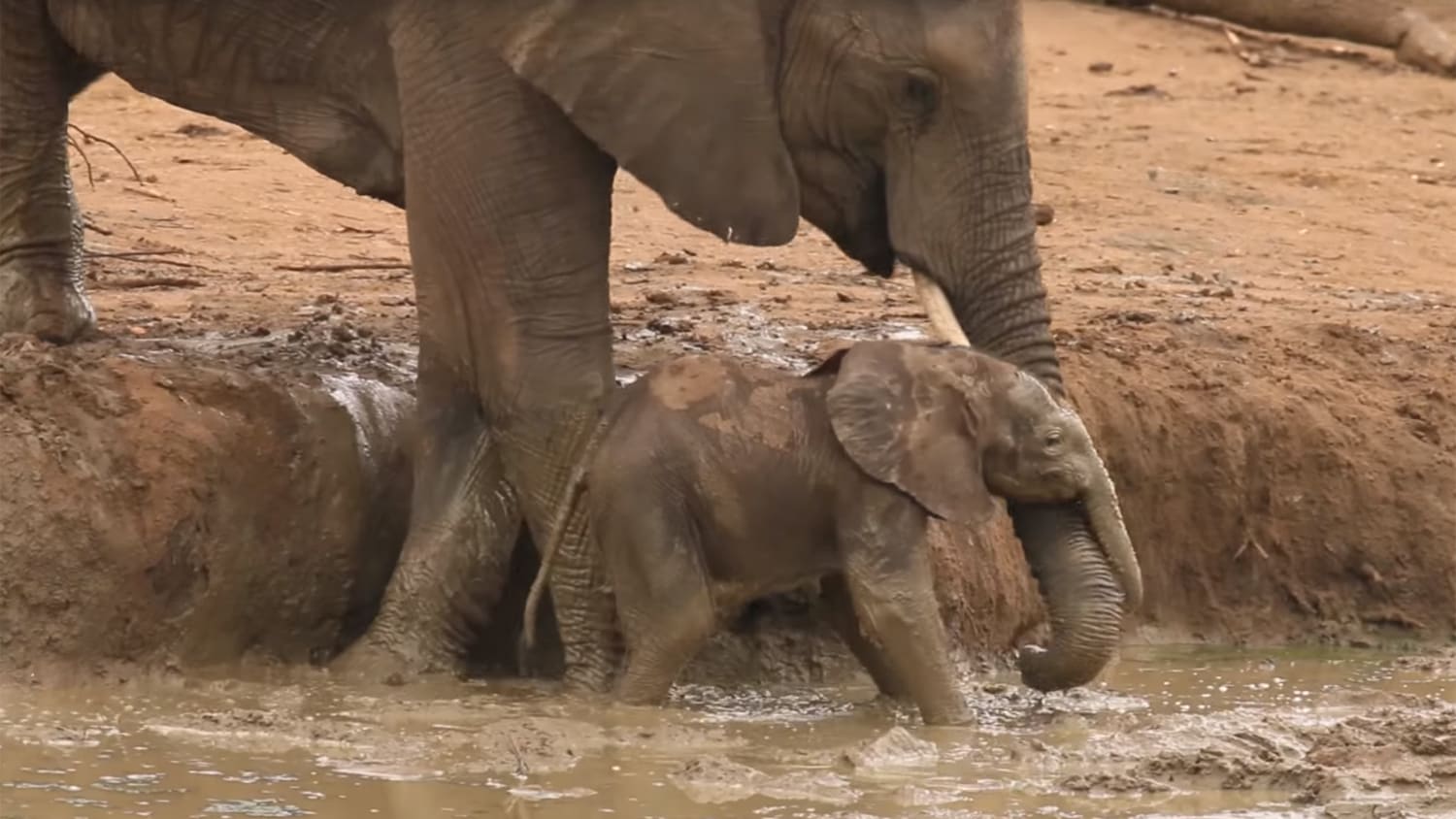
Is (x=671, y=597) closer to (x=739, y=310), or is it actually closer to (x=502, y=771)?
(x=502, y=771)

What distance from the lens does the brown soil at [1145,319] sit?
23.8 ft

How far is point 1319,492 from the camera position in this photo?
24.6ft

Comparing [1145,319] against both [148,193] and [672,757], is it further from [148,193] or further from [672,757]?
[148,193]

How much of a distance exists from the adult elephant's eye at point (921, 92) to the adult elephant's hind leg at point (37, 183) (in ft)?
6.54

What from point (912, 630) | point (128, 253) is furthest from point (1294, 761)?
point (128, 253)

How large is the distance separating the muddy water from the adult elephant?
0.28 meters

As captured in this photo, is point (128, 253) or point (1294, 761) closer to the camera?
point (1294, 761)

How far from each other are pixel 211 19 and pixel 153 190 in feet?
11.8

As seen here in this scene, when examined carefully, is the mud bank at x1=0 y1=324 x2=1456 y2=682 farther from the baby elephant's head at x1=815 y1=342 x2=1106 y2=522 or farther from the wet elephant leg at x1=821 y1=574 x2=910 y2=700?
the baby elephant's head at x1=815 y1=342 x2=1106 y2=522

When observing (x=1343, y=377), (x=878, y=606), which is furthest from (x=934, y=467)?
(x=1343, y=377)

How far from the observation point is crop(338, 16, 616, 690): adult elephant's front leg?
5.93 metres

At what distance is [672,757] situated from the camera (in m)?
5.57

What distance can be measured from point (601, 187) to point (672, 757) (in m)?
1.15

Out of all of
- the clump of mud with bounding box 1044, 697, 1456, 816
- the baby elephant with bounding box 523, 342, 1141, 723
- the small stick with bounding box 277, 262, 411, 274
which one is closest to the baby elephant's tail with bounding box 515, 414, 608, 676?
the baby elephant with bounding box 523, 342, 1141, 723
